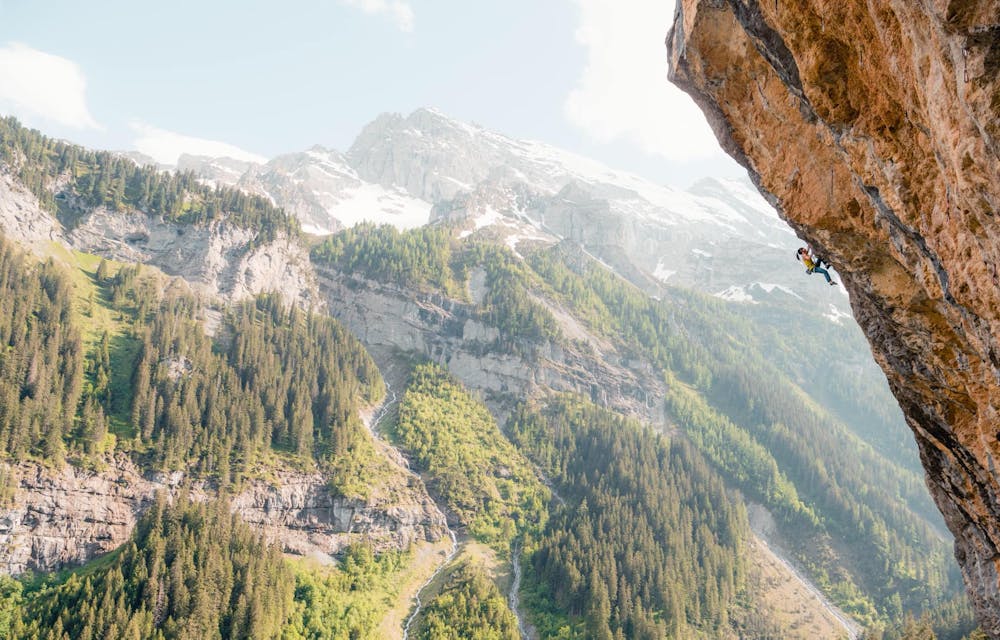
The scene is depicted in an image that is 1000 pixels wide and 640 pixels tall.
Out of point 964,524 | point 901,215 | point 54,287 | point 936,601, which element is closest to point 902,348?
point 901,215

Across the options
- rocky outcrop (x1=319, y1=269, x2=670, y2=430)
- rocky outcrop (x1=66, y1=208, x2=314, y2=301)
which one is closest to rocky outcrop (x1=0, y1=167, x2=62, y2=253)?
rocky outcrop (x1=66, y1=208, x2=314, y2=301)

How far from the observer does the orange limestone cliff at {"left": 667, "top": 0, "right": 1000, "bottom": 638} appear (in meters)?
9.59

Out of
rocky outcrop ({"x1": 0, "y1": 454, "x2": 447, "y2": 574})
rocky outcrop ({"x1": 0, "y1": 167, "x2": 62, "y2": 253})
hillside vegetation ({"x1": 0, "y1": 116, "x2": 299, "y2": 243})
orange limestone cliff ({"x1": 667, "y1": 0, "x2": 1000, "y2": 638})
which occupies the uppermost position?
hillside vegetation ({"x1": 0, "y1": 116, "x2": 299, "y2": 243})

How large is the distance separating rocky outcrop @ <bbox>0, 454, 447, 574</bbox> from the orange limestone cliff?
90.7 m

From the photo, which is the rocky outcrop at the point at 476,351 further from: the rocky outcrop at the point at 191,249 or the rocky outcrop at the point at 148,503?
the rocky outcrop at the point at 148,503

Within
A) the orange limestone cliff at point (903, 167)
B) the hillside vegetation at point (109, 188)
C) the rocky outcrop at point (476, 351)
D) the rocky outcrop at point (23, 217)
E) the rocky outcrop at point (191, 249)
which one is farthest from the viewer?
the rocky outcrop at point (476, 351)

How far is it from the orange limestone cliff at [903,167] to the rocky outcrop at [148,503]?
9073 centimetres

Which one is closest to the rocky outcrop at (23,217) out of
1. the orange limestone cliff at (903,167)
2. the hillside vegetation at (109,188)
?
the hillside vegetation at (109,188)

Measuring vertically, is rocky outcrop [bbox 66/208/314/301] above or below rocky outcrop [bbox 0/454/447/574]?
above

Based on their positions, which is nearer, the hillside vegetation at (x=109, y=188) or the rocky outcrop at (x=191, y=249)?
the hillside vegetation at (x=109, y=188)

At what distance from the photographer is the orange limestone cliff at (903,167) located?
9.59m

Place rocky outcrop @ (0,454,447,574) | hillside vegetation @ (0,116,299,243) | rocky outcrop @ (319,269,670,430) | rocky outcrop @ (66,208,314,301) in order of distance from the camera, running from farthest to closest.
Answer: rocky outcrop @ (319,269,670,430) → rocky outcrop @ (66,208,314,301) → hillside vegetation @ (0,116,299,243) → rocky outcrop @ (0,454,447,574)

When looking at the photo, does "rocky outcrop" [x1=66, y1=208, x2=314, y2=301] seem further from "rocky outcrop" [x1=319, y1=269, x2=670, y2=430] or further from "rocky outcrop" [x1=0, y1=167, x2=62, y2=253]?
"rocky outcrop" [x1=319, y1=269, x2=670, y2=430]

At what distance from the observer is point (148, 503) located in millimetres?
89375
